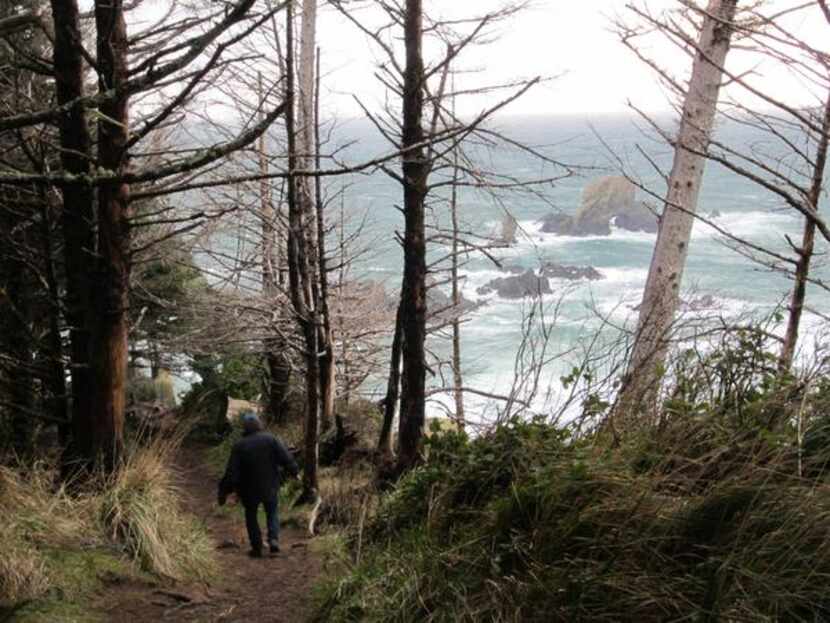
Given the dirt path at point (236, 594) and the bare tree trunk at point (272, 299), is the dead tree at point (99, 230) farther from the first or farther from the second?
the bare tree trunk at point (272, 299)

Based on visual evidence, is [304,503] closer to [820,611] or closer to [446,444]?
[446,444]

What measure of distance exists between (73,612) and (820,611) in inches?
161

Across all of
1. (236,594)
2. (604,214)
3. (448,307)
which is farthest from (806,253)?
(604,214)

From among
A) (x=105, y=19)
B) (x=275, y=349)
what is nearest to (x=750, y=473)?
(x=105, y=19)

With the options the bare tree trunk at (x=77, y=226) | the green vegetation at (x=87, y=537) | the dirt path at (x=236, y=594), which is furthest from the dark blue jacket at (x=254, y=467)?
the bare tree trunk at (x=77, y=226)

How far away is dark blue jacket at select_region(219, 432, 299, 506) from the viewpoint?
7578 mm

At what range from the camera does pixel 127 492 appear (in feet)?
20.1

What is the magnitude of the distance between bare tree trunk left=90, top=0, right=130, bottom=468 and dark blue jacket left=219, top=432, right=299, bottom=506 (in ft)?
4.36

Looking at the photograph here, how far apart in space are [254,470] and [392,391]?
3233 mm

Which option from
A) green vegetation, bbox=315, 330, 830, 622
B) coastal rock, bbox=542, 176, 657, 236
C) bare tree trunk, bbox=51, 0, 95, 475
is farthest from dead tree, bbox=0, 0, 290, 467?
coastal rock, bbox=542, 176, 657, 236

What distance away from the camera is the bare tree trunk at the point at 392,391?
10266 millimetres

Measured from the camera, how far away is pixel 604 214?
2271 inches

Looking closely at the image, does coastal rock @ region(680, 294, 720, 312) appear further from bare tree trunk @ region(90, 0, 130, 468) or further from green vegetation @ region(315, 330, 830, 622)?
bare tree trunk @ region(90, 0, 130, 468)

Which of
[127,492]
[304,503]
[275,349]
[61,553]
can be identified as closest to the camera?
[61,553]
